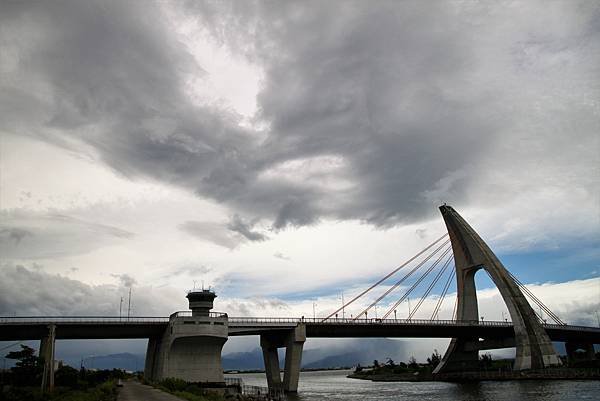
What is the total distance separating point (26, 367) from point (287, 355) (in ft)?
117

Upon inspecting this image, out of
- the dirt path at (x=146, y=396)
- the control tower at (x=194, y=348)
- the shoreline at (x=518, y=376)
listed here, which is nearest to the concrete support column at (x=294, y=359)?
the control tower at (x=194, y=348)

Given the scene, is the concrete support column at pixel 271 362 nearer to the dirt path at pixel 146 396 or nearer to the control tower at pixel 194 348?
the control tower at pixel 194 348

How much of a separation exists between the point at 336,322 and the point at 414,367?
82.0m

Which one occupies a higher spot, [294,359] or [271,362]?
[294,359]

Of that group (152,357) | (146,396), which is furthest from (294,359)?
(146,396)

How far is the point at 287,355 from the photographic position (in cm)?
7600

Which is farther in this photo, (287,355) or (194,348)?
(287,355)

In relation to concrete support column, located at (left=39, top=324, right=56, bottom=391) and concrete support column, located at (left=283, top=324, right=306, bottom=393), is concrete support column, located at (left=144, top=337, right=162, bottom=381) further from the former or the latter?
concrete support column, located at (left=39, top=324, right=56, bottom=391)

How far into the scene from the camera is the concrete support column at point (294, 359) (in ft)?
243

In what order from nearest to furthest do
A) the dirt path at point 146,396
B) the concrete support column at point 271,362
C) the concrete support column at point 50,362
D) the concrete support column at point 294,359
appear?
the dirt path at point 146,396 → the concrete support column at point 50,362 → the concrete support column at point 294,359 → the concrete support column at point 271,362

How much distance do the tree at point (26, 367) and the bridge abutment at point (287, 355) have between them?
3382cm

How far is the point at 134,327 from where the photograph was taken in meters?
71.0

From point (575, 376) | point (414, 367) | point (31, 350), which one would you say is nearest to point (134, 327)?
point (31, 350)

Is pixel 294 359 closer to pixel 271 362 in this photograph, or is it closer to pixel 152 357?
pixel 271 362
